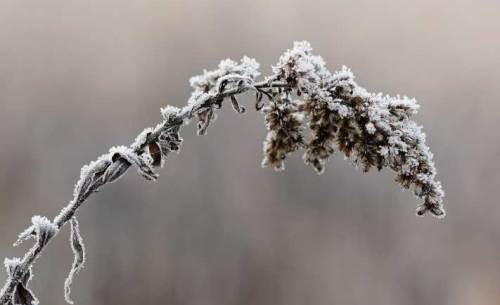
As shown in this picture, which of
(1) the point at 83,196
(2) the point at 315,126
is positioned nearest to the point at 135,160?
(1) the point at 83,196

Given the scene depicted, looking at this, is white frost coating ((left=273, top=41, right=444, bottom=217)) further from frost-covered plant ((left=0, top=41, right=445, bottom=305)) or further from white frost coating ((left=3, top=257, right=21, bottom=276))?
white frost coating ((left=3, top=257, right=21, bottom=276))

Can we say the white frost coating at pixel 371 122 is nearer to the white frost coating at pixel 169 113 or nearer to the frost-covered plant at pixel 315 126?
the frost-covered plant at pixel 315 126

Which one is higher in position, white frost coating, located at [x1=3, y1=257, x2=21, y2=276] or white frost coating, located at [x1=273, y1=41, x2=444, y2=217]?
white frost coating, located at [x1=273, y1=41, x2=444, y2=217]

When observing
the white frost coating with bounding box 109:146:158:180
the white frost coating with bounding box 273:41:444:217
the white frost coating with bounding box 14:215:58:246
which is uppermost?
the white frost coating with bounding box 273:41:444:217

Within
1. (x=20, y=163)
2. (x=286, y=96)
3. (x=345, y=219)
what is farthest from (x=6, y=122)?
(x=286, y=96)

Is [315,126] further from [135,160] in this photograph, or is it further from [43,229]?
[43,229]

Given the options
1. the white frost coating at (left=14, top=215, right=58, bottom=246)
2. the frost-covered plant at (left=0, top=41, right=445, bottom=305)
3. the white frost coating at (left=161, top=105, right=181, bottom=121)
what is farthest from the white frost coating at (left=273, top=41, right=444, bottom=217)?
the white frost coating at (left=14, top=215, right=58, bottom=246)

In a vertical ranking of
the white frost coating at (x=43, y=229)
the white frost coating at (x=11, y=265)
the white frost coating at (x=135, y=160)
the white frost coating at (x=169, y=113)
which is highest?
the white frost coating at (x=169, y=113)

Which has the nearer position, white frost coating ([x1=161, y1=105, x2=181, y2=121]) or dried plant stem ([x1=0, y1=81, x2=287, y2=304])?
dried plant stem ([x1=0, y1=81, x2=287, y2=304])

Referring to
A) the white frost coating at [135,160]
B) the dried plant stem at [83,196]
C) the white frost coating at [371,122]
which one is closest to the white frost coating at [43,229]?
the dried plant stem at [83,196]
